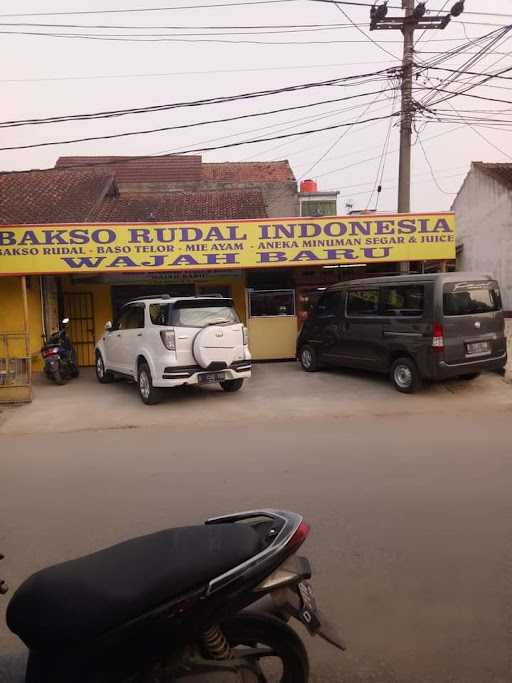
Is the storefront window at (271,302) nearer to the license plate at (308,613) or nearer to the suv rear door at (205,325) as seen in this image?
the suv rear door at (205,325)

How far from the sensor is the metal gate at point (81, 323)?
13914 mm

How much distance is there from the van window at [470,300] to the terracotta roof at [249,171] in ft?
79.4

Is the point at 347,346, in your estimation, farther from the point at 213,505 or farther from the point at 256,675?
the point at 256,675

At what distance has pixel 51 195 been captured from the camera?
1844 centimetres

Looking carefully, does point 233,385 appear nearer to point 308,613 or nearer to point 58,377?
point 58,377

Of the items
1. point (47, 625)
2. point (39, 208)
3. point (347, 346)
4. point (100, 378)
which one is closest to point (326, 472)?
point (47, 625)

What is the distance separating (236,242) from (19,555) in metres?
8.83

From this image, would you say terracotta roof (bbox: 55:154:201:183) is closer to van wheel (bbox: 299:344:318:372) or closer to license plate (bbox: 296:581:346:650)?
van wheel (bbox: 299:344:318:372)

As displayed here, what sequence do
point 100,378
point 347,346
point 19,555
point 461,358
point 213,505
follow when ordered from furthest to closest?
1. point 100,378
2. point 347,346
3. point 461,358
4. point 213,505
5. point 19,555

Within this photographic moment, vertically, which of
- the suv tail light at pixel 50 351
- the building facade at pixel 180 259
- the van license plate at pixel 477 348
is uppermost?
the building facade at pixel 180 259

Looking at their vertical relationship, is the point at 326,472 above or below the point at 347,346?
below

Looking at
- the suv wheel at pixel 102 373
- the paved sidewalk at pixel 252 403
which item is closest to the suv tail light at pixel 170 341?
the paved sidewalk at pixel 252 403

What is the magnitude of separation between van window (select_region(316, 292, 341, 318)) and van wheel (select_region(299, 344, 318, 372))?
2.65 ft

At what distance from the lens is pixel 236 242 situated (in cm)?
1160
